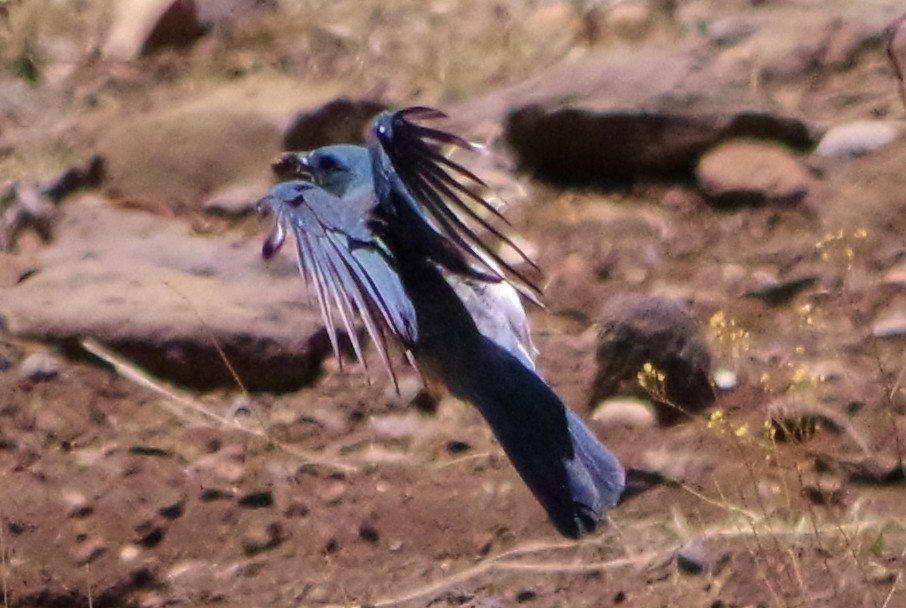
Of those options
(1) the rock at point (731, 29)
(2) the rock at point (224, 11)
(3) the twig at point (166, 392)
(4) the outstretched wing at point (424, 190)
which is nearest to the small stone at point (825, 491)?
(4) the outstretched wing at point (424, 190)

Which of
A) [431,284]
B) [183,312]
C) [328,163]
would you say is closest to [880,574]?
[431,284]

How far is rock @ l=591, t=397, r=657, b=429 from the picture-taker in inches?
112

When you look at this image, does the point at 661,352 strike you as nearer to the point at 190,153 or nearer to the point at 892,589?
the point at 892,589

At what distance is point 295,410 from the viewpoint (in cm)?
317

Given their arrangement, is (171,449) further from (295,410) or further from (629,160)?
(629,160)

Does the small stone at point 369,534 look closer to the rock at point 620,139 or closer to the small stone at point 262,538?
the small stone at point 262,538

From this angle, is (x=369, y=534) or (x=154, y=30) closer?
(x=369, y=534)

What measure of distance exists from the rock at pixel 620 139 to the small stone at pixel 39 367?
1.54 m

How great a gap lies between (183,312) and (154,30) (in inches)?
79.6

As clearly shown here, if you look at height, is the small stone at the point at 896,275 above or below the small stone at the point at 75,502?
above

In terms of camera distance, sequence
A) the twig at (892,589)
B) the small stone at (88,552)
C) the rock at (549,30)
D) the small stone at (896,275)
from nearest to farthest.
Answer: the twig at (892,589)
the small stone at (88,552)
the small stone at (896,275)
the rock at (549,30)

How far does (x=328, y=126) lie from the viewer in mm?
4148

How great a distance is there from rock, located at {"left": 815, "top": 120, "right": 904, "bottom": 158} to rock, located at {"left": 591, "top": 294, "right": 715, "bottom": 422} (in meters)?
1.04

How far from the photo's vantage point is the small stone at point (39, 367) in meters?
3.21
